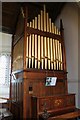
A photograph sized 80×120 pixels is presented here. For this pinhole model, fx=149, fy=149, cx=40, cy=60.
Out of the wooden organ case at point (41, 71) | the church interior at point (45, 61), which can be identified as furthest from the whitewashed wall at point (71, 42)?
the wooden organ case at point (41, 71)

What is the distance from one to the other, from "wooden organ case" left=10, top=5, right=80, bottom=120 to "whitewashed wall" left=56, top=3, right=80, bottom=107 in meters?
0.21

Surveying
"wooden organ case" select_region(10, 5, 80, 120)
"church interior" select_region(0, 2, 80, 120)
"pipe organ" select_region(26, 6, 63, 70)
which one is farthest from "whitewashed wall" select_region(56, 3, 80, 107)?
"pipe organ" select_region(26, 6, 63, 70)

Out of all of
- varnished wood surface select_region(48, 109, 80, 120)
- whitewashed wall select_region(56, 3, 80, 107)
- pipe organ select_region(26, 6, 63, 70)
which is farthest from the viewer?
whitewashed wall select_region(56, 3, 80, 107)

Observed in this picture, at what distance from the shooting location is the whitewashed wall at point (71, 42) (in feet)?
11.8

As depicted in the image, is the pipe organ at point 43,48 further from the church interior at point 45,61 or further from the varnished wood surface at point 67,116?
the varnished wood surface at point 67,116

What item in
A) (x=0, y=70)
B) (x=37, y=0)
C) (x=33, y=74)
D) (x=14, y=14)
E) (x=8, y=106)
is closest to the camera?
(x=33, y=74)

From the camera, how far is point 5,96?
5.40 meters

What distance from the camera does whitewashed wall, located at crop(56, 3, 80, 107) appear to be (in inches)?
142

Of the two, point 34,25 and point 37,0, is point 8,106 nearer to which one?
point 34,25

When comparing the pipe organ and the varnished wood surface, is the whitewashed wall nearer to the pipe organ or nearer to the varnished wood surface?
the pipe organ

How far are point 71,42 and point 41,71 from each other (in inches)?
45.7

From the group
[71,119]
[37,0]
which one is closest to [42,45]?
[37,0]

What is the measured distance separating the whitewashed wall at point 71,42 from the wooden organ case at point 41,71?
214mm

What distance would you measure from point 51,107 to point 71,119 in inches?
17.8
